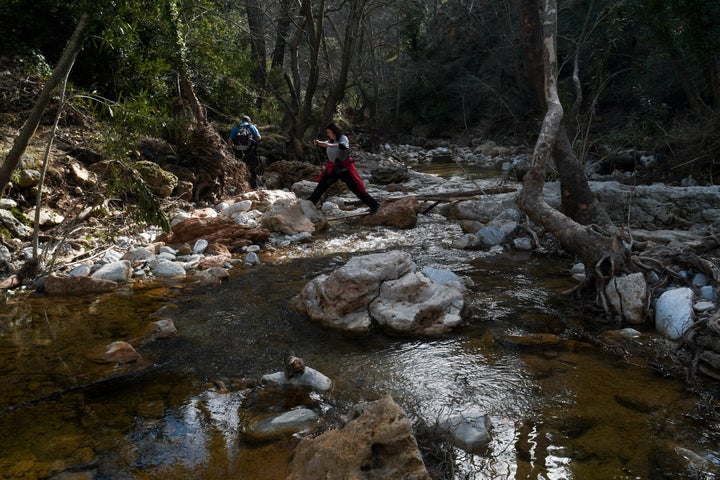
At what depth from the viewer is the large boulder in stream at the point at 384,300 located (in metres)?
4.33

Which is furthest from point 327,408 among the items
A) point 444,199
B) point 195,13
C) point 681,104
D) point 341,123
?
point 341,123

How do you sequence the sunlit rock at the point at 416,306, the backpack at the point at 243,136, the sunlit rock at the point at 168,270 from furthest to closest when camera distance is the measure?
the backpack at the point at 243,136
the sunlit rock at the point at 168,270
the sunlit rock at the point at 416,306

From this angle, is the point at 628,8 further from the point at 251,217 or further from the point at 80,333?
the point at 80,333

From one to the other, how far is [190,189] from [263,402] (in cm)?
725

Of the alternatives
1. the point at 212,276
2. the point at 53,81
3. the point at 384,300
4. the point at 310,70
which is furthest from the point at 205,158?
the point at 384,300

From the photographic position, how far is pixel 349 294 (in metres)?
4.52

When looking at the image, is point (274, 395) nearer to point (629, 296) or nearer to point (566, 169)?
point (629, 296)

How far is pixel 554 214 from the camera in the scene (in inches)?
224

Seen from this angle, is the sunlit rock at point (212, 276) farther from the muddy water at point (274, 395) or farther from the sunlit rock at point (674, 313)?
the sunlit rock at point (674, 313)

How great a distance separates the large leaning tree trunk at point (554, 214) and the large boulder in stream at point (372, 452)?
130 inches

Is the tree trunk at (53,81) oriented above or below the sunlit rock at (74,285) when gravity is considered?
above

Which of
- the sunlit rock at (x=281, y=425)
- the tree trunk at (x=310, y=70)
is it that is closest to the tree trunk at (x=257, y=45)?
the tree trunk at (x=310, y=70)

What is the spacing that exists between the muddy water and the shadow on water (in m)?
0.01

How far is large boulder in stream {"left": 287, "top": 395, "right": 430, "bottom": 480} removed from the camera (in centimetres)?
205
